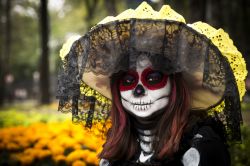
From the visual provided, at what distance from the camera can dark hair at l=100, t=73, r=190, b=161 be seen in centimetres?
276

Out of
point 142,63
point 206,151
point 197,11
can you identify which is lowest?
point 206,151

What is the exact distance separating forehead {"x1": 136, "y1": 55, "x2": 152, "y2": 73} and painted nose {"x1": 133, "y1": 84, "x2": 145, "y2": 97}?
0.09 m

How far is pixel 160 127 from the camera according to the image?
9.34 ft

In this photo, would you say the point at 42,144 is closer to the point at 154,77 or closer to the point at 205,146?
the point at 154,77

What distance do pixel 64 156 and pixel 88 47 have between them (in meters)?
2.50

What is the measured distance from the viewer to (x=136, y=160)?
296cm

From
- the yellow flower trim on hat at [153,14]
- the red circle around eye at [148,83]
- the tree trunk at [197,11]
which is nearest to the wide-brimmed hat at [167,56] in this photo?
the yellow flower trim on hat at [153,14]

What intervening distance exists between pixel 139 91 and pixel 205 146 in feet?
1.64

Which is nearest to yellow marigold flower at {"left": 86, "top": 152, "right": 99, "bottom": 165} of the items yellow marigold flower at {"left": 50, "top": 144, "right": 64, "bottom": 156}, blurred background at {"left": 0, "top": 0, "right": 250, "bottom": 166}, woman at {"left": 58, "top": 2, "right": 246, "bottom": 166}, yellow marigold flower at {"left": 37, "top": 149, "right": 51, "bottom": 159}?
blurred background at {"left": 0, "top": 0, "right": 250, "bottom": 166}

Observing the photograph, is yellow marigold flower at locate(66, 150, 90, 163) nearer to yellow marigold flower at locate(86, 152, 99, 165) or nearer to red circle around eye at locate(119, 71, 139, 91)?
yellow marigold flower at locate(86, 152, 99, 165)

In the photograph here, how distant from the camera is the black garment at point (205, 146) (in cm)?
265

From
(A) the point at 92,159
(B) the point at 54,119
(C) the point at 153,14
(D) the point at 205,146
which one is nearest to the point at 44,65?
(B) the point at 54,119

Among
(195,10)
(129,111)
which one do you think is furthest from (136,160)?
(195,10)

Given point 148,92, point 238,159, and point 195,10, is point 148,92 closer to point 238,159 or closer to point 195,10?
point 238,159
